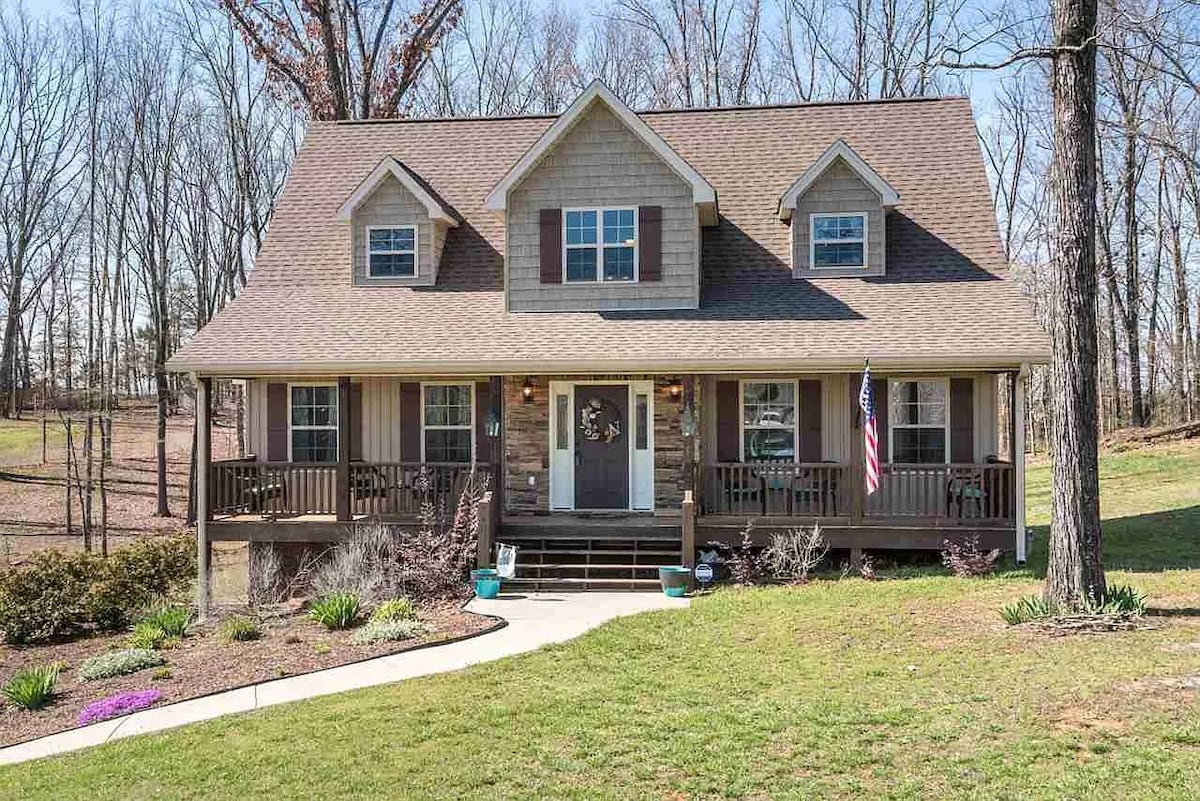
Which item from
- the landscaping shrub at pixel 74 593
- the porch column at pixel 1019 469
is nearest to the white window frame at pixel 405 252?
the landscaping shrub at pixel 74 593

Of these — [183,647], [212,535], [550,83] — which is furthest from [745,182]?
[550,83]

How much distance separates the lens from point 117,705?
841 centimetres

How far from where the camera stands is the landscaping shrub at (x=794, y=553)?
12852 mm

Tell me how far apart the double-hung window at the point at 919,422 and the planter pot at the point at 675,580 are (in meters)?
4.27

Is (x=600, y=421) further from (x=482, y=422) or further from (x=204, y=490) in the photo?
Result: (x=204, y=490)

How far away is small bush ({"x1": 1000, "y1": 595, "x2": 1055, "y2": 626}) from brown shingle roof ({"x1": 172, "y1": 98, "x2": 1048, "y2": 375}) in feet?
13.8

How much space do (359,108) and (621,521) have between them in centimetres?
1658

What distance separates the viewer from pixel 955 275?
588 inches

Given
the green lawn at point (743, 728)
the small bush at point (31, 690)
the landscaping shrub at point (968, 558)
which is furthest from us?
the landscaping shrub at point (968, 558)

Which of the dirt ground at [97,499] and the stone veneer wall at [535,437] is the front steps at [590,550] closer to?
the stone veneer wall at [535,437]

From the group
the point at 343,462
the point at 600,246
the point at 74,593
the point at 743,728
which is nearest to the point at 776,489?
the point at 600,246

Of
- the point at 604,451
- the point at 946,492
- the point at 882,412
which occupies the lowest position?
the point at 946,492

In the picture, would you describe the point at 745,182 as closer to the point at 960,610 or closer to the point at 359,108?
the point at 960,610

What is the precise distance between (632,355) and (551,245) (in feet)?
8.70
